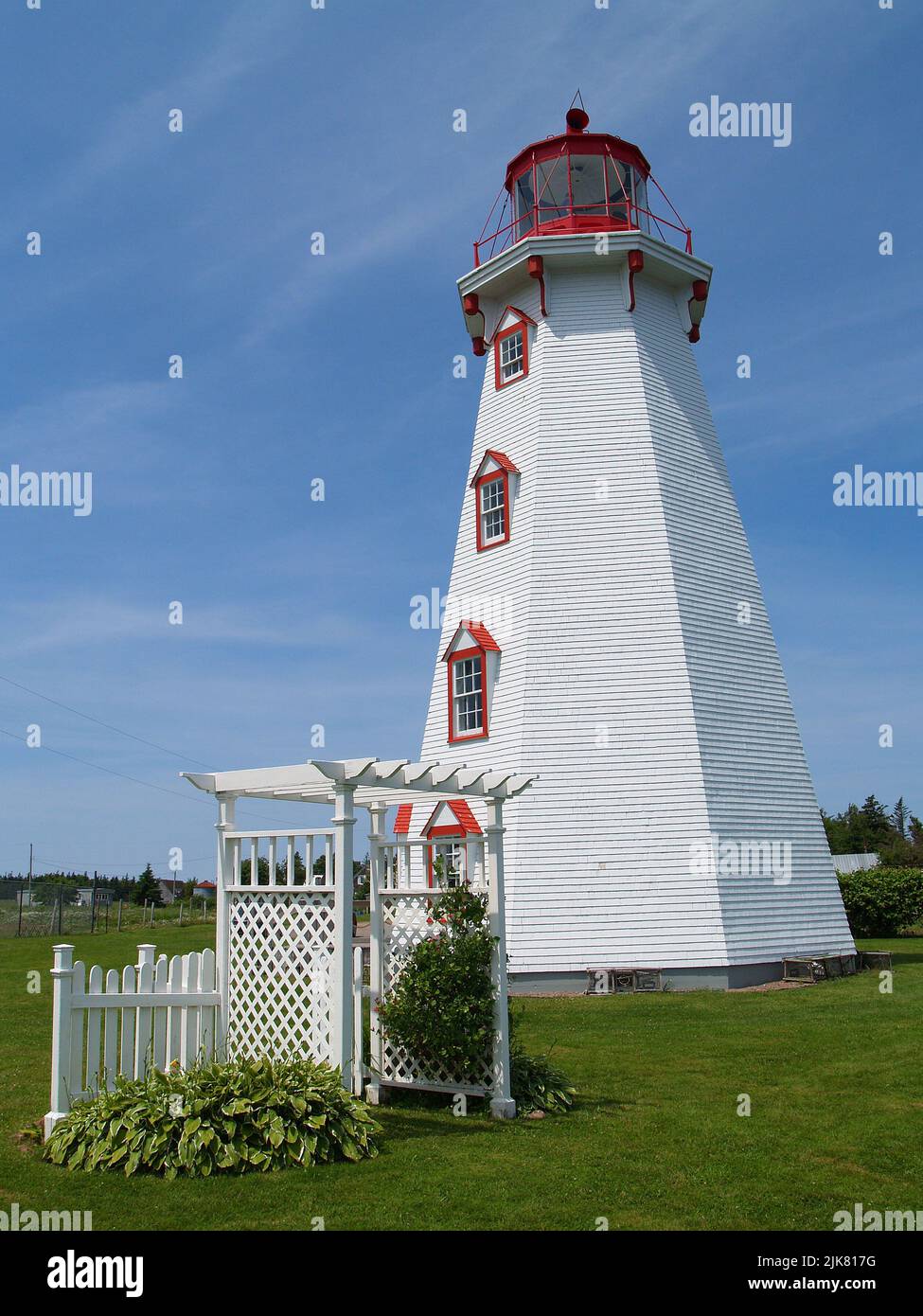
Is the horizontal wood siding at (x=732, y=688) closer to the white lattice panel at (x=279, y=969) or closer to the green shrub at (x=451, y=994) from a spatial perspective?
the green shrub at (x=451, y=994)

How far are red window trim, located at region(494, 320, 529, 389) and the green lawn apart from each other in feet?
44.1

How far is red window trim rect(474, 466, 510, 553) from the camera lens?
20.8 meters

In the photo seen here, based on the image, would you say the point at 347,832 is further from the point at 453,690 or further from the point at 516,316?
the point at 516,316

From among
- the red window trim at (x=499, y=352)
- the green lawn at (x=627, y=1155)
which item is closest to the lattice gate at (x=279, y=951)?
the green lawn at (x=627, y=1155)

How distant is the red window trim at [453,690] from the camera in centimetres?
1978

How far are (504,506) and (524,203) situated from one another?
7.25 m

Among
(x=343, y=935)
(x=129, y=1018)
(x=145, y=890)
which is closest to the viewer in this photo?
(x=343, y=935)

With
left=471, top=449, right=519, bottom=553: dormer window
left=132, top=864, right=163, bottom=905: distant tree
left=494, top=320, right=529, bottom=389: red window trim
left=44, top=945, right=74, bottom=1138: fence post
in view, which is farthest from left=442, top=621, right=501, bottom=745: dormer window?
left=132, top=864, right=163, bottom=905: distant tree

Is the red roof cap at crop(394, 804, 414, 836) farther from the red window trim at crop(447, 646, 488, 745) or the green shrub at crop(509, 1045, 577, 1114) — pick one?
the green shrub at crop(509, 1045, 577, 1114)

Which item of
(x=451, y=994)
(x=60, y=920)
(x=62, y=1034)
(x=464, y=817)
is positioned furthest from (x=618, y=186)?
(x=60, y=920)

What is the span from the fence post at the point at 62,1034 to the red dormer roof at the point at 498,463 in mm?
14575

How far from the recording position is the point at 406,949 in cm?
959
